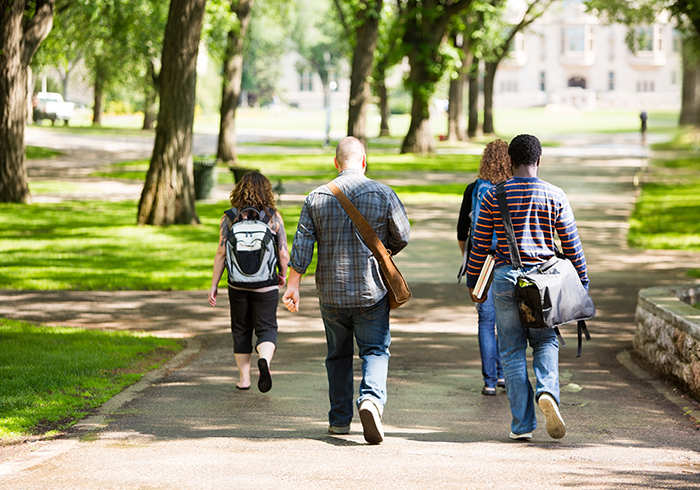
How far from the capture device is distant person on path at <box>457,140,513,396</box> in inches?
251

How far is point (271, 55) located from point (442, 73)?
223ft

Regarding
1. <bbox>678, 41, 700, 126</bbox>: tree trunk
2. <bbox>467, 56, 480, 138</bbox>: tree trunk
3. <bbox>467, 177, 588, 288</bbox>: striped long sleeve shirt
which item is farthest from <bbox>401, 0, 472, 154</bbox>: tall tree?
<bbox>467, 177, 588, 288</bbox>: striped long sleeve shirt

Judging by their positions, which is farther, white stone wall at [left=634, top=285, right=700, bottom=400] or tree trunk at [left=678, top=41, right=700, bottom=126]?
tree trunk at [left=678, top=41, right=700, bottom=126]

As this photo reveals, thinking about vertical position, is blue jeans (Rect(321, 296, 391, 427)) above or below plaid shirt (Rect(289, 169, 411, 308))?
below

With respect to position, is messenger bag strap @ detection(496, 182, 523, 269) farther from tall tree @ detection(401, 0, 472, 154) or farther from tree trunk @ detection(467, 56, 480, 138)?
tree trunk @ detection(467, 56, 480, 138)

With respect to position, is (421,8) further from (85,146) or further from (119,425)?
(119,425)

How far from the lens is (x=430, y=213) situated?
63.4 ft

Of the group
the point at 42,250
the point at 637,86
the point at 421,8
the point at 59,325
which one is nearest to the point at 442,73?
the point at 421,8

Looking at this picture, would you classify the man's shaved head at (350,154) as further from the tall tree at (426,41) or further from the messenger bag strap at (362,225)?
the tall tree at (426,41)

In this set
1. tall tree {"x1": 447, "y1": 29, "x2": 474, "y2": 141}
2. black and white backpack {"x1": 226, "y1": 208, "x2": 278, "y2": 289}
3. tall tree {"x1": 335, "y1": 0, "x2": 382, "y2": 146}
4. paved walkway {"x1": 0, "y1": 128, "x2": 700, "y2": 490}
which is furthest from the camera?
tall tree {"x1": 447, "y1": 29, "x2": 474, "y2": 141}

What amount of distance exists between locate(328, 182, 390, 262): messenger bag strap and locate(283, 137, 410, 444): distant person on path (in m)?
0.04

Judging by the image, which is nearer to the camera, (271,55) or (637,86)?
(271,55)

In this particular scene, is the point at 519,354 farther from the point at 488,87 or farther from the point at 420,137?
the point at 488,87

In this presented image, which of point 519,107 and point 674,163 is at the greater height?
point 519,107
